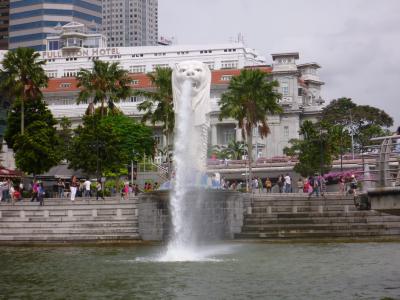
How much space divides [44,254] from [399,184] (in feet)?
63.4

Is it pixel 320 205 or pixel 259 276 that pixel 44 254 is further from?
pixel 320 205

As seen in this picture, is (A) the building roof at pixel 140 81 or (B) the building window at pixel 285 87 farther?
(A) the building roof at pixel 140 81

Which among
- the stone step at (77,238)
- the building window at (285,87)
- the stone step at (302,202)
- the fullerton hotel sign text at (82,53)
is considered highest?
the fullerton hotel sign text at (82,53)

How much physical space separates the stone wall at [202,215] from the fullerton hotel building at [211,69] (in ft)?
187

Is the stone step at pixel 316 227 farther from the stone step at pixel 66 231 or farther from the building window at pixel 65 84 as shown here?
the building window at pixel 65 84

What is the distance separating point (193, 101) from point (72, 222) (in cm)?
909

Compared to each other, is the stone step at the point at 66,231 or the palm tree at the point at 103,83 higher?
the palm tree at the point at 103,83

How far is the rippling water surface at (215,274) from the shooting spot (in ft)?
64.7

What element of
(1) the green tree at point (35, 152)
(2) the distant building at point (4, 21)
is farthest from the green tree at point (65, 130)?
(2) the distant building at point (4, 21)

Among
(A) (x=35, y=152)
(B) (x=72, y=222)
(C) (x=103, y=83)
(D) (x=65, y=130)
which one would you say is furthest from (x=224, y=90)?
(B) (x=72, y=222)

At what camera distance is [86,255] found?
30859mm

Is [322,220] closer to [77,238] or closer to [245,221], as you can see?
[245,221]

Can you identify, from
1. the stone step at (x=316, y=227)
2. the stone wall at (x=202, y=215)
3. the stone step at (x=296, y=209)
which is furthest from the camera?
the stone step at (x=296, y=209)

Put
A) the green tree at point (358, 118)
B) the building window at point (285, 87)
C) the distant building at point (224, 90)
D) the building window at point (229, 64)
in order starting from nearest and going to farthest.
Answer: the green tree at point (358, 118), the distant building at point (224, 90), the building window at point (285, 87), the building window at point (229, 64)
